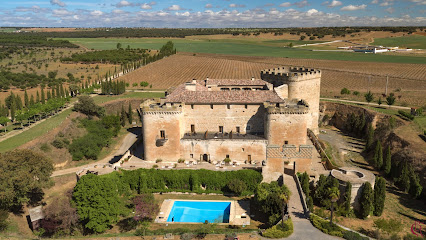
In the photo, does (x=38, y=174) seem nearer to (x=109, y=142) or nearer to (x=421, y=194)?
(x=109, y=142)

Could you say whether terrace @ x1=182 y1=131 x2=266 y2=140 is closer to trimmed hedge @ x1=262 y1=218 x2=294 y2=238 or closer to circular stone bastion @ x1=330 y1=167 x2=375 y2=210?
circular stone bastion @ x1=330 y1=167 x2=375 y2=210

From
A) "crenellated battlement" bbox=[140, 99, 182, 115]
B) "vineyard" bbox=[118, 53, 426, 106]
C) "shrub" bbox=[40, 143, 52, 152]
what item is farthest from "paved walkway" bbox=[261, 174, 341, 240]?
"vineyard" bbox=[118, 53, 426, 106]


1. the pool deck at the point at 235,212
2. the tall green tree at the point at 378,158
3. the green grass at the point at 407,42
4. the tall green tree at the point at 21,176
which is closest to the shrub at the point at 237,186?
the pool deck at the point at 235,212

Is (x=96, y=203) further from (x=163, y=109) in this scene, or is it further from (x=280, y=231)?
(x=280, y=231)

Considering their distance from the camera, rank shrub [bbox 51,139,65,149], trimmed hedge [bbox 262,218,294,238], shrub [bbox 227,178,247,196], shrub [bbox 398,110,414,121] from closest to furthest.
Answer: trimmed hedge [bbox 262,218,294,238] → shrub [bbox 227,178,247,196] → shrub [bbox 51,139,65,149] → shrub [bbox 398,110,414,121]

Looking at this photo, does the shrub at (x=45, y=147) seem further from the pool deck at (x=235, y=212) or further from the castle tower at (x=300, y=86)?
the castle tower at (x=300, y=86)
